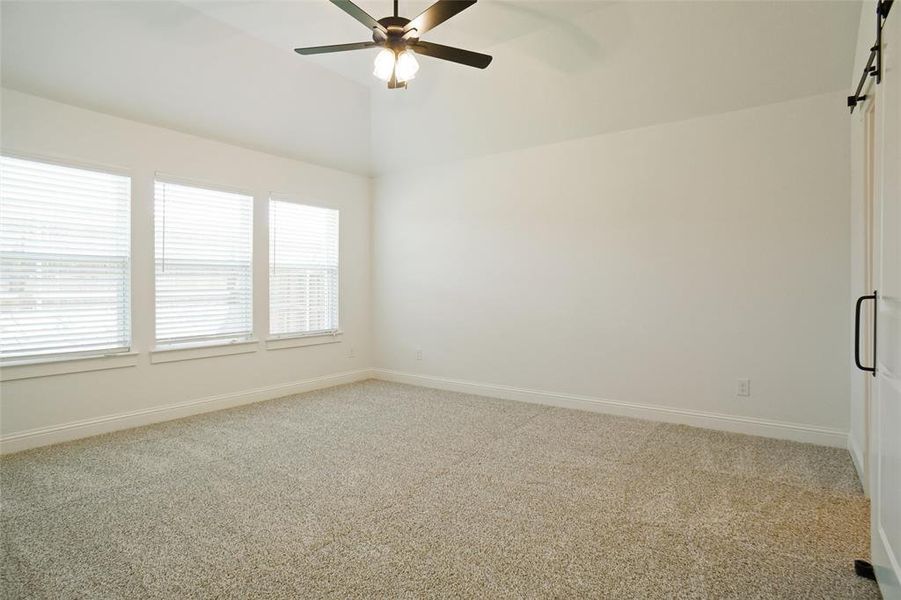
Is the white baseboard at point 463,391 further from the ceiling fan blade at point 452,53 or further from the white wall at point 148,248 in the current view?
the ceiling fan blade at point 452,53

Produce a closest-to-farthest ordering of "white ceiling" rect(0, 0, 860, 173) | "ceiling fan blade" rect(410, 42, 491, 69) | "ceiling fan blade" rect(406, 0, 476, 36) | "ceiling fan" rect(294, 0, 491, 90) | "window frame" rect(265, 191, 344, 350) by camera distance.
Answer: "ceiling fan blade" rect(406, 0, 476, 36)
"ceiling fan" rect(294, 0, 491, 90)
"ceiling fan blade" rect(410, 42, 491, 69)
"white ceiling" rect(0, 0, 860, 173)
"window frame" rect(265, 191, 344, 350)

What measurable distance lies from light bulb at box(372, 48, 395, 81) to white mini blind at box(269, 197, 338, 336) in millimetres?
2452

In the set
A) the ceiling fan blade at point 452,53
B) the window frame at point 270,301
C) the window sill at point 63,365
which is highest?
the ceiling fan blade at point 452,53

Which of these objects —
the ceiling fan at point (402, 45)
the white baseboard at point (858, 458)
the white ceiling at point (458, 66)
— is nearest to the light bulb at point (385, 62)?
the ceiling fan at point (402, 45)

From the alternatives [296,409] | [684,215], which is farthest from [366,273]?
[684,215]

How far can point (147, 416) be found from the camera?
386 cm

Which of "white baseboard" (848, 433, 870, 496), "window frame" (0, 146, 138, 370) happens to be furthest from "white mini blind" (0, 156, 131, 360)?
"white baseboard" (848, 433, 870, 496)

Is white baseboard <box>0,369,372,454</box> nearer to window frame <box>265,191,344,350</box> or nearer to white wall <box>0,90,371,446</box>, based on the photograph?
white wall <box>0,90,371,446</box>

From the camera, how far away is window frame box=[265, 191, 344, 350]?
480 cm

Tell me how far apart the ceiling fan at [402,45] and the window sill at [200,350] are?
9.10ft

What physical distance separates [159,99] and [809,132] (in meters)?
4.91

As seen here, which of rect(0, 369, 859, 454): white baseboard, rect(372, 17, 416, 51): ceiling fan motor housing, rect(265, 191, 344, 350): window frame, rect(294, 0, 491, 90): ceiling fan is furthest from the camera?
rect(265, 191, 344, 350): window frame

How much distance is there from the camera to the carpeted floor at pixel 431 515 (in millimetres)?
1790

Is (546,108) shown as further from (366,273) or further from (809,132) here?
(366,273)
